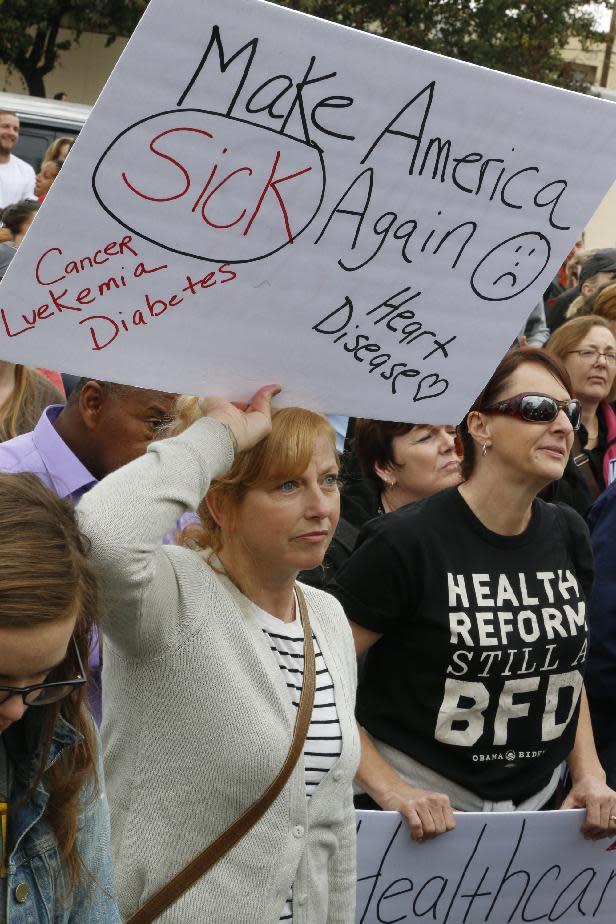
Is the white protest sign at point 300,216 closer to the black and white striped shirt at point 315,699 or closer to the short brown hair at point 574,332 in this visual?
the black and white striped shirt at point 315,699

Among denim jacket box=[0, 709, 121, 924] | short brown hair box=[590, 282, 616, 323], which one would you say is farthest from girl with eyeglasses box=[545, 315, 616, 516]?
denim jacket box=[0, 709, 121, 924]

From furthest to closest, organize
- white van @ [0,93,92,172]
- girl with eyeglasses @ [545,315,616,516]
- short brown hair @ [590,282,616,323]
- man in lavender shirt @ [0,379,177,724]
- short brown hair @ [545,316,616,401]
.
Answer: white van @ [0,93,92,172], short brown hair @ [590,282,616,323], short brown hair @ [545,316,616,401], girl with eyeglasses @ [545,315,616,516], man in lavender shirt @ [0,379,177,724]

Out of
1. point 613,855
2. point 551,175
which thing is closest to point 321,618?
point 551,175

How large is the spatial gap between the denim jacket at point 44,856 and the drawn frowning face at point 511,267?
105 centimetres

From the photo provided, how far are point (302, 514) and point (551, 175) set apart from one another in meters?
0.77

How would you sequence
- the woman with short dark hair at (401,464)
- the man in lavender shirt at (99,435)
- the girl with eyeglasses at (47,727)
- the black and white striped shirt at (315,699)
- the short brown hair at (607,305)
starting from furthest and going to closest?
the short brown hair at (607,305) → the woman with short dark hair at (401,464) → the man in lavender shirt at (99,435) → the black and white striped shirt at (315,699) → the girl with eyeglasses at (47,727)

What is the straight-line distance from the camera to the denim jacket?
5.82 ft

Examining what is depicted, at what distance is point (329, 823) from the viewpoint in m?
2.47

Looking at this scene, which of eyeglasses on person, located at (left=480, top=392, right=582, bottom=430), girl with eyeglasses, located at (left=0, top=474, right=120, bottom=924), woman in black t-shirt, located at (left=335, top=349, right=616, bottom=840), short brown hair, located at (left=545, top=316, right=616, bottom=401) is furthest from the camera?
short brown hair, located at (left=545, top=316, right=616, bottom=401)

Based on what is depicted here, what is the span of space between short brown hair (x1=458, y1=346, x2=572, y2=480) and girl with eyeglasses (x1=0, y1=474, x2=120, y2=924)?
1712 mm

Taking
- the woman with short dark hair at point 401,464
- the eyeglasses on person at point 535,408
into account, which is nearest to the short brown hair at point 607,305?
the woman with short dark hair at point 401,464

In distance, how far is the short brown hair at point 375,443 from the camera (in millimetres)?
4070

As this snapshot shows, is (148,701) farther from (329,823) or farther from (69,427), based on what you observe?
(69,427)

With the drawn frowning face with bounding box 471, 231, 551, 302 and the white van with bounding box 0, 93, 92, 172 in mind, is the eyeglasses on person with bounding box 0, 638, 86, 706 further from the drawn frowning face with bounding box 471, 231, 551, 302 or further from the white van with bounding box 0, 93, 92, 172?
the white van with bounding box 0, 93, 92, 172
